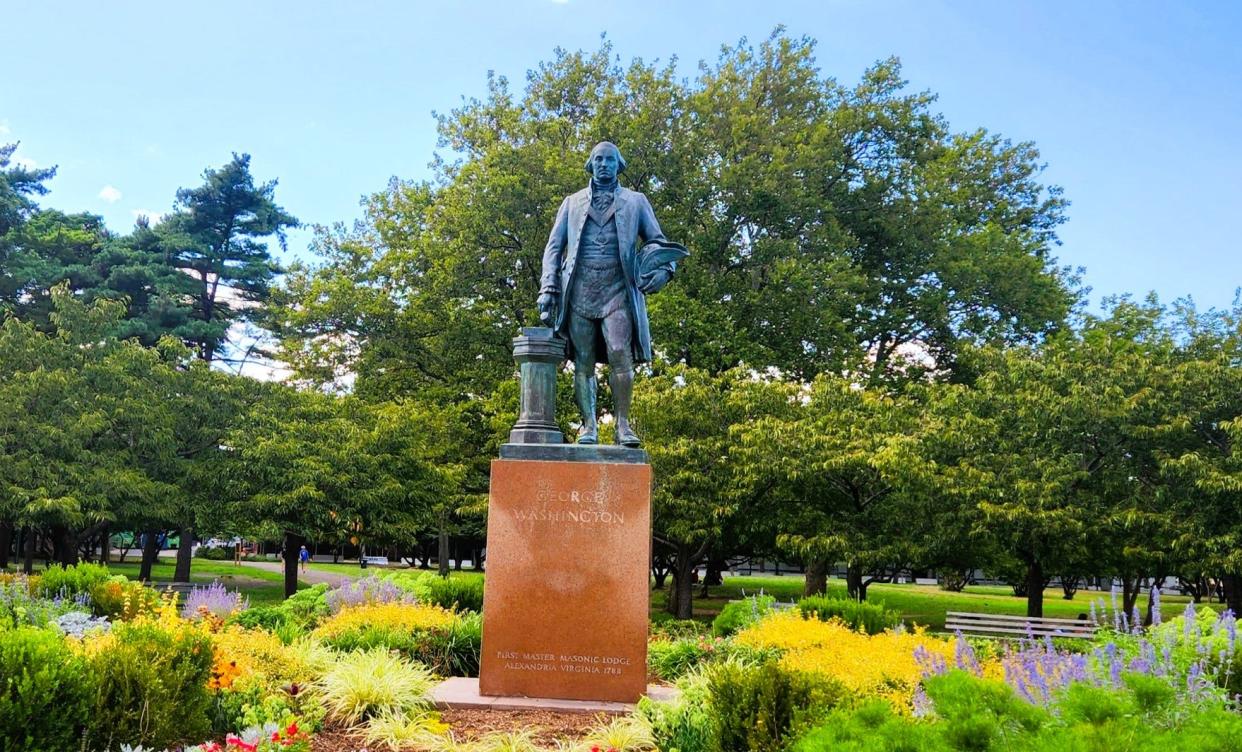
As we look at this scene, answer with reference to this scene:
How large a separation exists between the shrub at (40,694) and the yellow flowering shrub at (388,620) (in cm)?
364

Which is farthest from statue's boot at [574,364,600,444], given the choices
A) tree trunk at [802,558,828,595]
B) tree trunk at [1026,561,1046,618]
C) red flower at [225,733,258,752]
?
tree trunk at [1026,561,1046,618]

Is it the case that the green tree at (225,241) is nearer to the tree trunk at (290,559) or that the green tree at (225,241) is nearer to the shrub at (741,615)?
the tree trunk at (290,559)

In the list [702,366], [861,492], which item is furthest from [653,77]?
[861,492]

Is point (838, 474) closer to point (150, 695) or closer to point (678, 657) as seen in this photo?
point (678, 657)

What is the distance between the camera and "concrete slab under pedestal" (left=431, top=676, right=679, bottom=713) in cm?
750

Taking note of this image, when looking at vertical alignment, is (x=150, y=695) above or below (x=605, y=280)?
below

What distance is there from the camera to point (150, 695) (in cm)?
603

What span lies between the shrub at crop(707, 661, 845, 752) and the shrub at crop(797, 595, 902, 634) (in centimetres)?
639

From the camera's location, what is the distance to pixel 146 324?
118 feet

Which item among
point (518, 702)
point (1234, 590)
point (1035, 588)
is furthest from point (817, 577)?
point (518, 702)

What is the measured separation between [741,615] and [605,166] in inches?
265

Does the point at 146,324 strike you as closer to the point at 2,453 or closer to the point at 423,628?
the point at 2,453

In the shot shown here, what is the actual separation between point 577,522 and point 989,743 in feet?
16.9

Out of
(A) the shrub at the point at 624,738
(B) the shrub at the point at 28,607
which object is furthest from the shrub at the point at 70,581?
(A) the shrub at the point at 624,738
